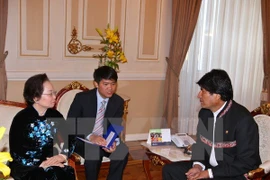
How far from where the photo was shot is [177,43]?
448cm

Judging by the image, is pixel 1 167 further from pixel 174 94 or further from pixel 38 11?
pixel 174 94

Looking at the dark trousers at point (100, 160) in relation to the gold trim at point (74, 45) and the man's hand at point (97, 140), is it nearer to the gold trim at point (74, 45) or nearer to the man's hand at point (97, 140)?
the man's hand at point (97, 140)

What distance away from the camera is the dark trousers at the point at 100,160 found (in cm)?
270

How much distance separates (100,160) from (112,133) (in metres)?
0.31

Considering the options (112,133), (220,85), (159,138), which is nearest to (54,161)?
(112,133)

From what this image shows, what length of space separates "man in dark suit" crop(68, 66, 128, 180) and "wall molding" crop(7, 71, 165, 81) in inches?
48.6

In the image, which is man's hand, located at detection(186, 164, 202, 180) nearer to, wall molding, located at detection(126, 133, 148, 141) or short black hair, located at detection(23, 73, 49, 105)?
short black hair, located at detection(23, 73, 49, 105)

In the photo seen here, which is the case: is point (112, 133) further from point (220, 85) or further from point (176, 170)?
point (220, 85)

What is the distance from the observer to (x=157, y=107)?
4699 mm

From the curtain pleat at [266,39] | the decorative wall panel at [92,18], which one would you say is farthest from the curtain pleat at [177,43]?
the curtain pleat at [266,39]

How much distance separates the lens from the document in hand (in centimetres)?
258

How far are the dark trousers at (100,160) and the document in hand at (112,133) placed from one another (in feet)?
0.54

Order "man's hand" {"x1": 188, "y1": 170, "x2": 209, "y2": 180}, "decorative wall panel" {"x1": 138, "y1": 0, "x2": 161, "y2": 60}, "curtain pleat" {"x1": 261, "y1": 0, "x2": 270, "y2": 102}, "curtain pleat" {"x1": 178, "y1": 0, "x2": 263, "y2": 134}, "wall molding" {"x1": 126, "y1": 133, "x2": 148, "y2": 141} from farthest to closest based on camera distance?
1. "curtain pleat" {"x1": 261, "y1": 0, "x2": 270, "y2": 102}
2. "curtain pleat" {"x1": 178, "y1": 0, "x2": 263, "y2": 134}
3. "wall molding" {"x1": 126, "y1": 133, "x2": 148, "y2": 141}
4. "decorative wall panel" {"x1": 138, "y1": 0, "x2": 161, "y2": 60}
5. "man's hand" {"x1": 188, "y1": 170, "x2": 209, "y2": 180}

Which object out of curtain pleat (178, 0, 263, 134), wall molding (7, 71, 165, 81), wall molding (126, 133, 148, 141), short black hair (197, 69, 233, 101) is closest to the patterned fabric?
short black hair (197, 69, 233, 101)
